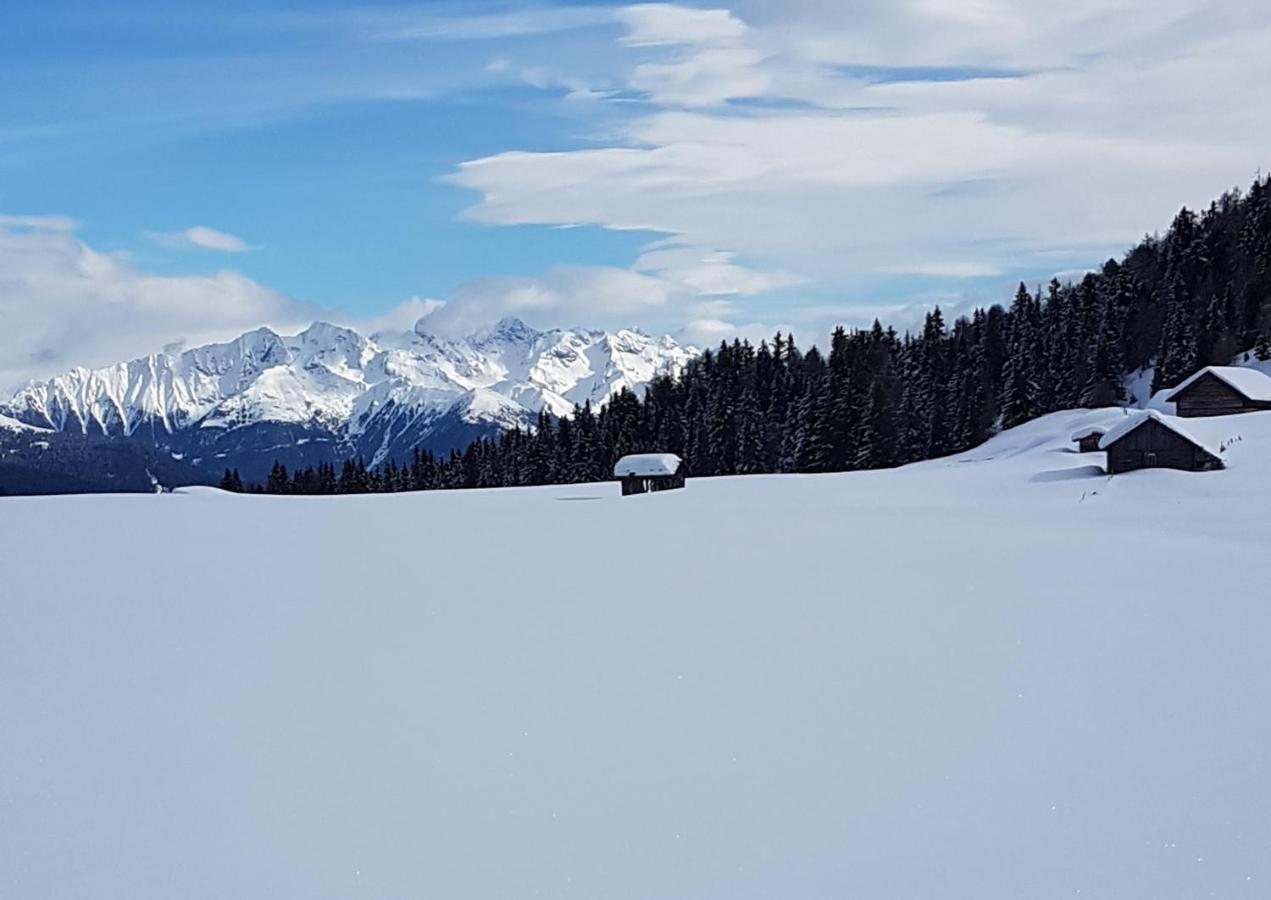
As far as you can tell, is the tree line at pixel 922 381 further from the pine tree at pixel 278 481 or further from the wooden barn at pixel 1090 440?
the wooden barn at pixel 1090 440

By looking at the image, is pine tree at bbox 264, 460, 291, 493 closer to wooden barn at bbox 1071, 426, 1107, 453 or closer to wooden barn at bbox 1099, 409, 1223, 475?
wooden barn at bbox 1071, 426, 1107, 453

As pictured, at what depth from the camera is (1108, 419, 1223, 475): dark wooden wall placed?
1789 inches

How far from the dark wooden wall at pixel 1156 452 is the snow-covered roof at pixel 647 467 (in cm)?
2408

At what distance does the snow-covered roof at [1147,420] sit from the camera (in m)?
45.6

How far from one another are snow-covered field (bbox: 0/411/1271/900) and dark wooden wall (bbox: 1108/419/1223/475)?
2549cm

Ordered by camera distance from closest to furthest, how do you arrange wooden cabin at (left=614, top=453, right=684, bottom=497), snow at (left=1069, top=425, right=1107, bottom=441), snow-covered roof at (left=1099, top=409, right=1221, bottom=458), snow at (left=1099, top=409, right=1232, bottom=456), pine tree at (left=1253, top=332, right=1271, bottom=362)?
1. snow-covered roof at (left=1099, top=409, right=1221, bottom=458)
2. snow at (left=1099, top=409, right=1232, bottom=456)
3. wooden cabin at (left=614, top=453, right=684, bottom=497)
4. snow at (left=1069, top=425, right=1107, bottom=441)
5. pine tree at (left=1253, top=332, right=1271, bottom=362)

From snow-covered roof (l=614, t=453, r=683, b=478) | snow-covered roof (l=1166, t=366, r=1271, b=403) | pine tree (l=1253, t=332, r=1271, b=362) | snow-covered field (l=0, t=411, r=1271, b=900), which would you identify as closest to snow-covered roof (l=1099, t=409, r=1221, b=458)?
snow-covered roof (l=1166, t=366, r=1271, b=403)

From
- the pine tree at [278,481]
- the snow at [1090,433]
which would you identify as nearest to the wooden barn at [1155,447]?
the snow at [1090,433]

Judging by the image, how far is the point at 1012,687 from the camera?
38.6 feet

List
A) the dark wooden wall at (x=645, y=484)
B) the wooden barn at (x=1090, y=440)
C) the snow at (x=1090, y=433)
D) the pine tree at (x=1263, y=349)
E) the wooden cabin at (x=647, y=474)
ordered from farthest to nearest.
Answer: the pine tree at (x=1263, y=349)
the snow at (x=1090, y=433)
the wooden barn at (x=1090, y=440)
the wooden cabin at (x=647, y=474)
the dark wooden wall at (x=645, y=484)

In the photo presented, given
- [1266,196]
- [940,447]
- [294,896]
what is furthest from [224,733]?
[1266,196]

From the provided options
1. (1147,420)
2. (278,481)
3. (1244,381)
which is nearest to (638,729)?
(1147,420)

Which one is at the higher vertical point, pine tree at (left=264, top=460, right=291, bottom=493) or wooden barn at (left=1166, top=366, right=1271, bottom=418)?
wooden barn at (left=1166, top=366, right=1271, bottom=418)

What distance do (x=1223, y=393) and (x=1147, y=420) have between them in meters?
24.9
